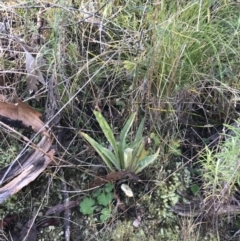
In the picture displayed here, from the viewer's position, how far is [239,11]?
5.17 feet

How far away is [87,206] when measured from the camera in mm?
1410

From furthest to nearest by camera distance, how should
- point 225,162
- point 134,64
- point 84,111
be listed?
point 84,111
point 134,64
point 225,162

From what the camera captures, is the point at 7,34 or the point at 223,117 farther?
the point at 7,34

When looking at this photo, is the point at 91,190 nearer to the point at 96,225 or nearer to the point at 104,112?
the point at 96,225

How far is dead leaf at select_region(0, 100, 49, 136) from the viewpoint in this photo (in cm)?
→ 144

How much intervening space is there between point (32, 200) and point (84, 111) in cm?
34

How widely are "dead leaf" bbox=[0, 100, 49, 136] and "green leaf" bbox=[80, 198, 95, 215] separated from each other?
25 centimetres

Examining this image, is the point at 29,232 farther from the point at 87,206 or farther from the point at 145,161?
the point at 145,161

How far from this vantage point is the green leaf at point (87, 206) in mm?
1406

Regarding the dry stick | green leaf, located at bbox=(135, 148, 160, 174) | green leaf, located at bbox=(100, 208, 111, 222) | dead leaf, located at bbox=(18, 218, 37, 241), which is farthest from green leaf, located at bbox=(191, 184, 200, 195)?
dead leaf, located at bbox=(18, 218, 37, 241)

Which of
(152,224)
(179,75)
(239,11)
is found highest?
(239,11)

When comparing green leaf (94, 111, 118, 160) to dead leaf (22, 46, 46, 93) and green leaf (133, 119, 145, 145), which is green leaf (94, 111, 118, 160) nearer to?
green leaf (133, 119, 145, 145)

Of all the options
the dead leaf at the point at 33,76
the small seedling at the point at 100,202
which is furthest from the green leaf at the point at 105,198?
the dead leaf at the point at 33,76

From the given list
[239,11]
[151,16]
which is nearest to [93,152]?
[151,16]
